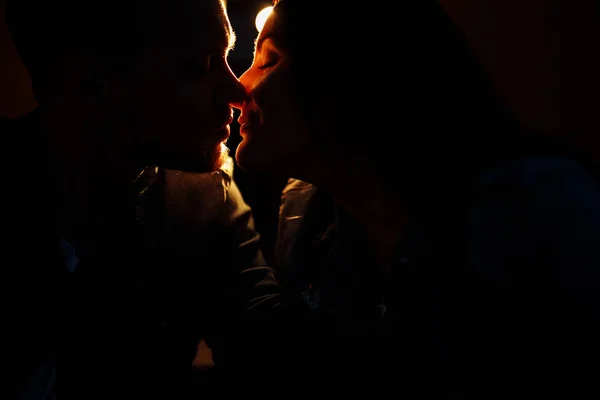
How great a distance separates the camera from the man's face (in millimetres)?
1386

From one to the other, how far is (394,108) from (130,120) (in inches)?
31.6

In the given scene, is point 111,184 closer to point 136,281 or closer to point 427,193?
point 136,281

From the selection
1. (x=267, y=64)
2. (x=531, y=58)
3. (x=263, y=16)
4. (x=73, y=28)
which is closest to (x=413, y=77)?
(x=267, y=64)

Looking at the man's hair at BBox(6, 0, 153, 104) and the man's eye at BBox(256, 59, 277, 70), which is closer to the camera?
the man's hair at BBox(6, 0, 153, 104)

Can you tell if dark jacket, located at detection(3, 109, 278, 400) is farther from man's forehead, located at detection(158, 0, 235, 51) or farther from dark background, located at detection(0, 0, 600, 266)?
dark background, located at detection(0, 0, 600, 266)

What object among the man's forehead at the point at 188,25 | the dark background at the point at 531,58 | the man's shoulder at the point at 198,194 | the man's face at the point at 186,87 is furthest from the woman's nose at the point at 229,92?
the dark background at the point at 531,58

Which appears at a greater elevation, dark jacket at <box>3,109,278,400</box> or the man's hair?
the man's hair

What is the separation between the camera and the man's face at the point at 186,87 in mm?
1386

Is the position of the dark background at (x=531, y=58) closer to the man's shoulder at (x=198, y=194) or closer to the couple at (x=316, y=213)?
the man's shoulder at (x=198, y=194)

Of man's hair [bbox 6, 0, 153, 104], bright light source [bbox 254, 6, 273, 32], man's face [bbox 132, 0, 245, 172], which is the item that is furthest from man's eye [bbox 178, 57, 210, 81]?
bright light source [bbox 254, 6, 273, 32]

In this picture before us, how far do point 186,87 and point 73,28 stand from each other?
0.36m

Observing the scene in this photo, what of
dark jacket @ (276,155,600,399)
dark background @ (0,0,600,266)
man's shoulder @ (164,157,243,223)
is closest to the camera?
dark jacket @ (276,155,600,399)

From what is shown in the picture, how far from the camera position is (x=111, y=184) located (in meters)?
1.57

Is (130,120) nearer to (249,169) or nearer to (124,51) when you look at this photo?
(124,51)
